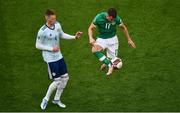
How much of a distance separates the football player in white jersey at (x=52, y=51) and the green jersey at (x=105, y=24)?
100cm

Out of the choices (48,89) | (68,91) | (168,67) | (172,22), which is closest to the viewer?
(48,89)

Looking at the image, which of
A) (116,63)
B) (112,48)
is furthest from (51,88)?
(112,48)

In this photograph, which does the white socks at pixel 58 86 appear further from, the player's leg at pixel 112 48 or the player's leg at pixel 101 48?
the player's leg at pixel 112 48

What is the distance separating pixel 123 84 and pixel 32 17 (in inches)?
186

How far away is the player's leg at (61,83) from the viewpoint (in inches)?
527

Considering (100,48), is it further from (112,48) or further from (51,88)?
(51,88)

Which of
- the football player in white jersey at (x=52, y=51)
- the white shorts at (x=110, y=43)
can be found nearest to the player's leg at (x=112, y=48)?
the white shorts at (x=110, y=43)

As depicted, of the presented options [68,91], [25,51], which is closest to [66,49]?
[25,51]

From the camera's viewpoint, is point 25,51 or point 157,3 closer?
point 25,51

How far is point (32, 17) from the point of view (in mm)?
18203

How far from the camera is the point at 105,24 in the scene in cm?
1410

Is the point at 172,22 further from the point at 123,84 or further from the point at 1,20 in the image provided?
the point at 1,20

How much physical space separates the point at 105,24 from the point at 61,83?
1.85 meters

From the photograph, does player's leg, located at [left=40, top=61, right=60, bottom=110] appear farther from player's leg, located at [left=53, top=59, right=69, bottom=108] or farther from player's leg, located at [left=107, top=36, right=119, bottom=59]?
player's leg, located at [left=107, top=36, right=119, bottom=59]
